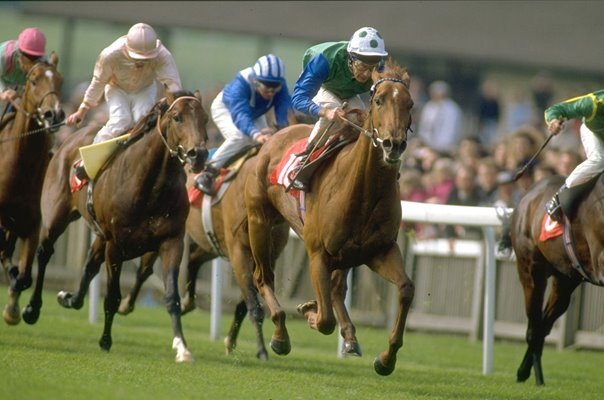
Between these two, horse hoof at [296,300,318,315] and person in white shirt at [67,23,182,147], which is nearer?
horse hoof at [296,300,318,315]

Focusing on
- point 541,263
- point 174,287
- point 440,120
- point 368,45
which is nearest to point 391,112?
point 368,45

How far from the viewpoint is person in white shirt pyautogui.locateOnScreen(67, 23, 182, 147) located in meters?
10.1

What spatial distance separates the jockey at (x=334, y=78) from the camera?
859cm

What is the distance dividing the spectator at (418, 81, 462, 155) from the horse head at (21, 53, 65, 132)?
7715 mm

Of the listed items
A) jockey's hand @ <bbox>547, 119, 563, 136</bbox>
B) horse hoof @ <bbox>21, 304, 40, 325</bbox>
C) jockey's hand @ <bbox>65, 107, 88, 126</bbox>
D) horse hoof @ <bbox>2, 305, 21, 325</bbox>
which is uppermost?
jockey's hand @ <bbox>547, 119, 563, 136</bbox>

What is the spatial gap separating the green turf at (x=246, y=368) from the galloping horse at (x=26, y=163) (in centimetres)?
51

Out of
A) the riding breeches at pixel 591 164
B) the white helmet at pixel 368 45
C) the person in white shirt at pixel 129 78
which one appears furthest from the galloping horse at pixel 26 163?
the riding breeches at pixel 591 164

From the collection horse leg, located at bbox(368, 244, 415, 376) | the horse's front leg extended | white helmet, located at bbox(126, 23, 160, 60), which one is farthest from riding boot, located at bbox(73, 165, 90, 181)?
horse leg, located at bbox(368, 244, 415, 376)

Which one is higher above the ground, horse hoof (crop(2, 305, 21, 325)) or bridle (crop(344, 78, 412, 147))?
bridle (crop(344, 78, 412, 147))

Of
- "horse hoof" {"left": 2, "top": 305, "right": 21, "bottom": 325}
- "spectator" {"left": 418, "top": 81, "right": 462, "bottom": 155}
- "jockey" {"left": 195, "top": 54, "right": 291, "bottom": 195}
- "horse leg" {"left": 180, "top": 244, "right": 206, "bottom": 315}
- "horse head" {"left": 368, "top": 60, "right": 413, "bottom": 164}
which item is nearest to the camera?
"horse head" {"left": 368, "top": 60, "right": 413, "bottom": 164}

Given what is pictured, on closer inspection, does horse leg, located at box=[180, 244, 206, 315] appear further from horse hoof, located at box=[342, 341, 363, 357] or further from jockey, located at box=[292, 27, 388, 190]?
horse hoof, located at box=[342, 341, 363, 357]

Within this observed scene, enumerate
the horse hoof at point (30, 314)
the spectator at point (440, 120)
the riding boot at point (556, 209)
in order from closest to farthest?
the riding boot at point (556, 209)
the horse hoof at point (30, 314)
the spectator at point (440, 120)

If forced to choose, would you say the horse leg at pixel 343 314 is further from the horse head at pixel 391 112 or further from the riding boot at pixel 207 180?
the riding boot at pixel 207 180

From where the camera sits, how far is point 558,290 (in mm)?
10164
